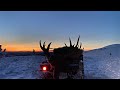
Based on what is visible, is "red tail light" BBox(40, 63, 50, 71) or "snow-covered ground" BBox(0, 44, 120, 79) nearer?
"snow-covered ground" BBox(0, 44, 120, 79)

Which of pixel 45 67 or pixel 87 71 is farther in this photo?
pixel 87 71

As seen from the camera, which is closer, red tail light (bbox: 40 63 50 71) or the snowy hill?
the snowy hill

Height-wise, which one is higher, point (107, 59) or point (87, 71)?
point (107, 59)

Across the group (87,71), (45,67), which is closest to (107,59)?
(87,71)

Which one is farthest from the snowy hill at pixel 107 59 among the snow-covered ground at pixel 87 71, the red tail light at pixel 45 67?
the red tail light at pixel 45 67

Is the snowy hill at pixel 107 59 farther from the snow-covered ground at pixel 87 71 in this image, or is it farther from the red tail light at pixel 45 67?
the red tail light at pixel 45 67

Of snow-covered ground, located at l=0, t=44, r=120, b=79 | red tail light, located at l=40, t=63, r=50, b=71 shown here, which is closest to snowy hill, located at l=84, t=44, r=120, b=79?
snow-covered ground, located at l=0, t=44, r=120, b=79

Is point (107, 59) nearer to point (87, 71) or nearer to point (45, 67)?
point (87, 71)

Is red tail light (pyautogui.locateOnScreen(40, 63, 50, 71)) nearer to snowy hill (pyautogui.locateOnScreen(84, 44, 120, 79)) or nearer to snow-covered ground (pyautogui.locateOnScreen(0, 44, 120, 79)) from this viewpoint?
snow-covered ground (pyautogui.locateOnScreen(0, 44, 120, 79))
